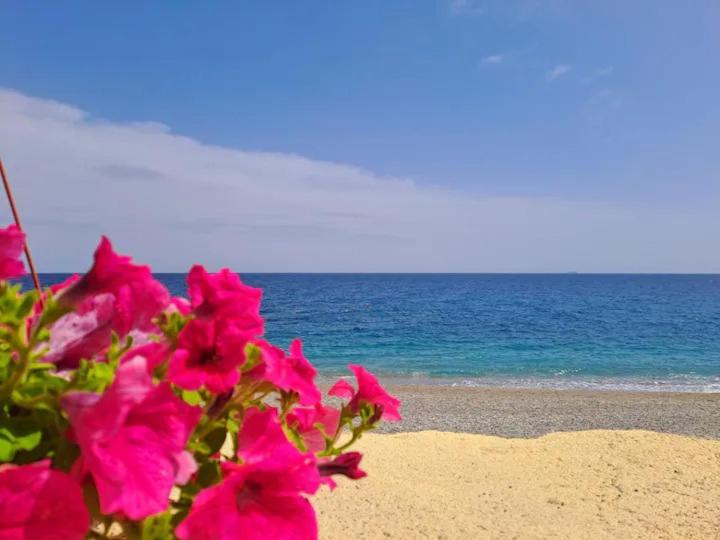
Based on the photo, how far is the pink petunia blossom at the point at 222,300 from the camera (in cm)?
82

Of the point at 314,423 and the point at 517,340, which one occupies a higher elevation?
the point at 314,423

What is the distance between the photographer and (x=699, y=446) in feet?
19.7

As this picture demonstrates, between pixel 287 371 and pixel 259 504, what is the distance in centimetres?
28

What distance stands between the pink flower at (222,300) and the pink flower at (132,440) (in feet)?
0.57

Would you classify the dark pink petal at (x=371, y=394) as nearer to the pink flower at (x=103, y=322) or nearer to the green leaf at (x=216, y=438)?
the green leaf at (x=216, y=438)

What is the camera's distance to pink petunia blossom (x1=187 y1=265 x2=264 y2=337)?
0.82 meters

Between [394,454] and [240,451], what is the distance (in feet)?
16.7

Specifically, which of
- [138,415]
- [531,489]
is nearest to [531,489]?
[531,489]

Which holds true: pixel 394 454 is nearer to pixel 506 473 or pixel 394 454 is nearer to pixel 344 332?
pixel 506 473

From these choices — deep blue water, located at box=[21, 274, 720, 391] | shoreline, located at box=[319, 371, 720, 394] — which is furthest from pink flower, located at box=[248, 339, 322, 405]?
deep blue water, located at box=[21, 274, 720, 391]

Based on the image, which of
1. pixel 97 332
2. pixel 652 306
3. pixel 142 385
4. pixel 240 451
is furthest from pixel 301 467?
pixel 652 306

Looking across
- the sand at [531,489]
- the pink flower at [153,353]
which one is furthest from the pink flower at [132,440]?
the sand at [531,489]

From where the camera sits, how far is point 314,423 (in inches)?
49.1

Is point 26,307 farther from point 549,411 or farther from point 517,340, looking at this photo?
point 517,340
